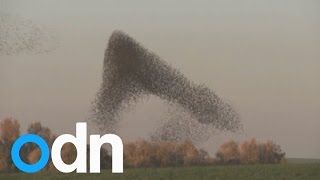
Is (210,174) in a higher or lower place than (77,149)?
lower

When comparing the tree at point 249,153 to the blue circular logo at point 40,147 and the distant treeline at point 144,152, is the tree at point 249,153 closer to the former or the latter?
the distant treeline at point 144,152

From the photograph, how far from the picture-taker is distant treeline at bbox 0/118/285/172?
509 inches

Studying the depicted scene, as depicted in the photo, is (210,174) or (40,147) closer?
(40,147)

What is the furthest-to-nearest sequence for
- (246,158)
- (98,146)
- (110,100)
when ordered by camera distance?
(246,158) → (110,100) → (98,146)

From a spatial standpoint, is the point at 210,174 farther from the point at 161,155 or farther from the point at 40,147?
the point at 40,147

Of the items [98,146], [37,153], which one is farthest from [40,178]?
[98,146]

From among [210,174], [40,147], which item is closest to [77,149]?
[40,147]

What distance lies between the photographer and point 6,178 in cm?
1294

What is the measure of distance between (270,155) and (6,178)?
6319 millimetres

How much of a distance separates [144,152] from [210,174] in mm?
1619

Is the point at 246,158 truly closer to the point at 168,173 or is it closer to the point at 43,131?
the point at 168,173

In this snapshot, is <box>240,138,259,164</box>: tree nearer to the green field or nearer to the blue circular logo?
the green field

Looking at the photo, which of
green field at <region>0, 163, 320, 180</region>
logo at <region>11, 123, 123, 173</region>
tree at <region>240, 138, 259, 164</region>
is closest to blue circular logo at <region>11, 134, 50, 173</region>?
logo at <region>11, 123, 123, 173</region>

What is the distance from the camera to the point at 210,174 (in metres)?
12.9
